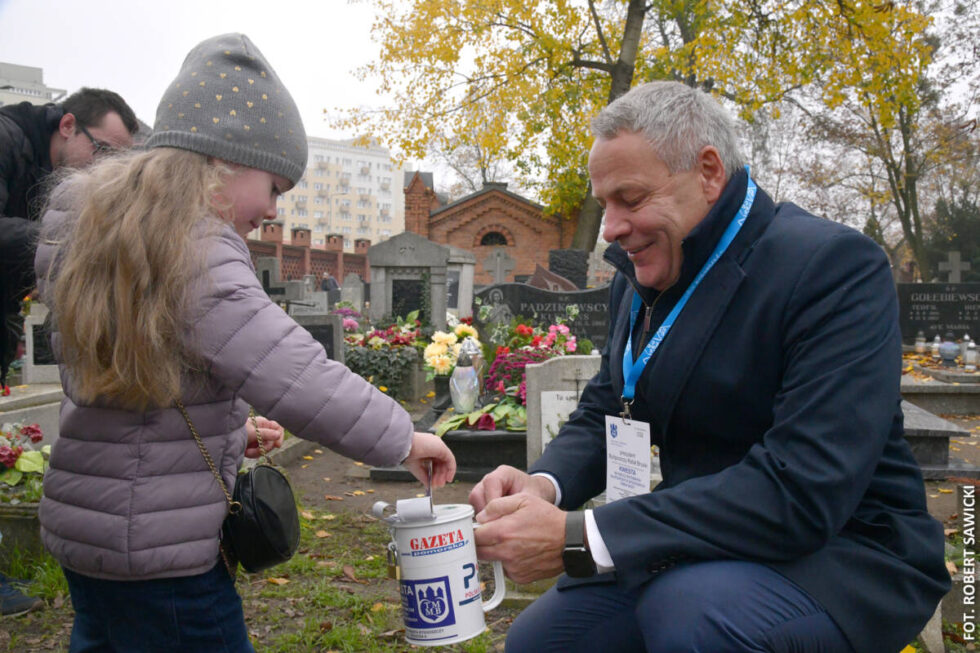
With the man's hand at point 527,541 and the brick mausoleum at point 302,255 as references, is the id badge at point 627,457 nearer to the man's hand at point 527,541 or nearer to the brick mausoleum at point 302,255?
the man's hand at point 527,541

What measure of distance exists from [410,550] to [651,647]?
1.69 feet

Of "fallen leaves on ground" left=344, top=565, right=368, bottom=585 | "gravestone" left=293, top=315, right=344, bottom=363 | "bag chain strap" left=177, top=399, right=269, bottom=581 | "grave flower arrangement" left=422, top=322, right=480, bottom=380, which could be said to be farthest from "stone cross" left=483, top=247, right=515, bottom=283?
"bag chain strap" left=177, top=399, right=269, bottom=581

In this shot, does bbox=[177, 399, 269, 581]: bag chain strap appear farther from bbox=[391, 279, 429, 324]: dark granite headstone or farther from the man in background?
bbox=[391, 279, 429, 324]: dark granite headstone

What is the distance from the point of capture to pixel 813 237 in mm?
1604

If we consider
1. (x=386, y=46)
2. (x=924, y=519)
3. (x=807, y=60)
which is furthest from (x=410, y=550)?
(x=386, y=46)

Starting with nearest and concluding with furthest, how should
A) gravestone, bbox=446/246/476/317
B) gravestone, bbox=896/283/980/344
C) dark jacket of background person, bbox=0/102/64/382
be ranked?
dark jacket of background person, bbox=0/102/64/382 → gravestone, bbox=896/283/980/344 → gravestone, bbox=446/246/476/317

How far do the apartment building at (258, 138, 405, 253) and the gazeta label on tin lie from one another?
88514 mm

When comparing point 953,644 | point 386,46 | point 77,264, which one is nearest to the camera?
point 77,264

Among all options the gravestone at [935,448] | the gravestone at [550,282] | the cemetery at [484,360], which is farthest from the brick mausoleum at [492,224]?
the gravestone at [935,448]

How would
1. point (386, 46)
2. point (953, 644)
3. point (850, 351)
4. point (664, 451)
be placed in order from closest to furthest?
1. point (850, 351)
2. point (664, 451)
3. point (953, 644)
4. point (386, 46)

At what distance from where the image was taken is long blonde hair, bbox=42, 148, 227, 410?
1509mm

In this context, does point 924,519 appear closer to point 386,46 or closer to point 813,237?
point 813,237

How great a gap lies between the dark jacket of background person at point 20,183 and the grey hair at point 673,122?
2.19 metres

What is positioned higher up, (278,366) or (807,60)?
(807,60)
